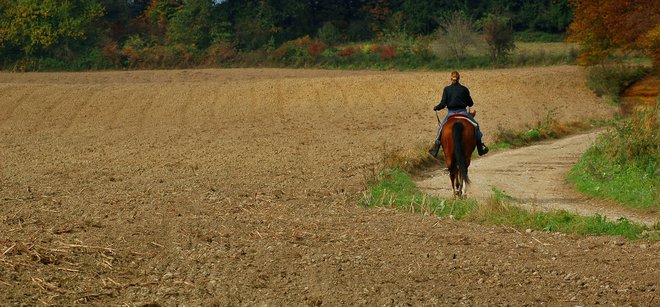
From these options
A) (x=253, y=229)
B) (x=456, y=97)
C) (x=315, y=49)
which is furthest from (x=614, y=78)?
(x=253, y=229)

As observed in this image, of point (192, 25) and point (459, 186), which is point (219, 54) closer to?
point (192, 25)

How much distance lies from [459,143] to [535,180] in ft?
12.2

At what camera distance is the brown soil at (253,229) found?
Result: 10266 mm

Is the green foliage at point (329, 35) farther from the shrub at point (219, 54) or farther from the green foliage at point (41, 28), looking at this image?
the green foliage at point (41, 28)

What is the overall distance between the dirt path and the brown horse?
65 cm

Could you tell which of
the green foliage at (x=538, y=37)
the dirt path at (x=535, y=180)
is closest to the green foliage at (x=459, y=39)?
the green foliage at (x=538, y=37)

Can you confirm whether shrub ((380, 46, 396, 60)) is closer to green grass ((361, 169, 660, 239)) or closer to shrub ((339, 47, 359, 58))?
shrub ((339, 47, 359, 58))

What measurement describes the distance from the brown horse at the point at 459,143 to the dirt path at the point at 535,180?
65 centimetres

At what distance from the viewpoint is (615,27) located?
31.9 metres

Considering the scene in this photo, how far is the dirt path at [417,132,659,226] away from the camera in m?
16.6

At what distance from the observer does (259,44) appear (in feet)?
185

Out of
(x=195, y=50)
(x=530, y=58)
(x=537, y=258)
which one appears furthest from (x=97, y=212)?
(x=195, y=50)

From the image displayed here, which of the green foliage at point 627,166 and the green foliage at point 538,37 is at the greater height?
the green foliage at point 627,166

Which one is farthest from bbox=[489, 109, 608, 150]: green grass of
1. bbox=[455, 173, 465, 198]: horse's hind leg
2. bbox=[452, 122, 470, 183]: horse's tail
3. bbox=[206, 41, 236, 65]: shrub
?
bbox=[206, 41, 236, 65]: shrub
